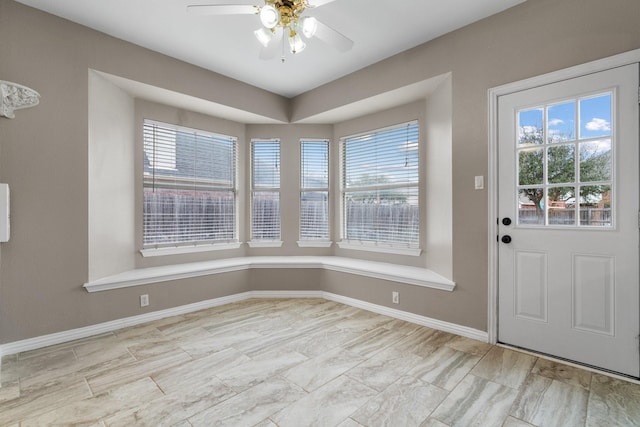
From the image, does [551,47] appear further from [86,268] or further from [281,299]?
[86,268]

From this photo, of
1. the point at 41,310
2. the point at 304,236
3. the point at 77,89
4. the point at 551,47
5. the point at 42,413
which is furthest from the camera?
the point at 304,236

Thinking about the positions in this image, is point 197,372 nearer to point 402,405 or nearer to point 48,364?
point 48,364

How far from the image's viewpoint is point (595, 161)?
2227mm

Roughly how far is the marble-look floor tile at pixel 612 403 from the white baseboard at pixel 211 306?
783 mm

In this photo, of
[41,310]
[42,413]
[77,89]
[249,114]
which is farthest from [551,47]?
[41,310]

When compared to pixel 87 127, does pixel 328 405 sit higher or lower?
lower

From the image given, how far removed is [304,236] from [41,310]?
298cm

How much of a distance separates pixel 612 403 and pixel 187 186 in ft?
14.4

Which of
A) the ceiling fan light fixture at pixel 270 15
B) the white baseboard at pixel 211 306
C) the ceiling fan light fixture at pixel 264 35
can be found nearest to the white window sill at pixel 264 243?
the white baseboard at pixel 211 306

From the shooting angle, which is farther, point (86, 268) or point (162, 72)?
point (162, 72)

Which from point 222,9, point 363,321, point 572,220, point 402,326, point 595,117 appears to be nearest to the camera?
point 222,9

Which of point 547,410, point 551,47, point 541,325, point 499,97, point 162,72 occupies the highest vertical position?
point 162,72

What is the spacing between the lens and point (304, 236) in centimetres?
462

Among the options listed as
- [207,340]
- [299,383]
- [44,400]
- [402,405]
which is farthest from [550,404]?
[44,400]
